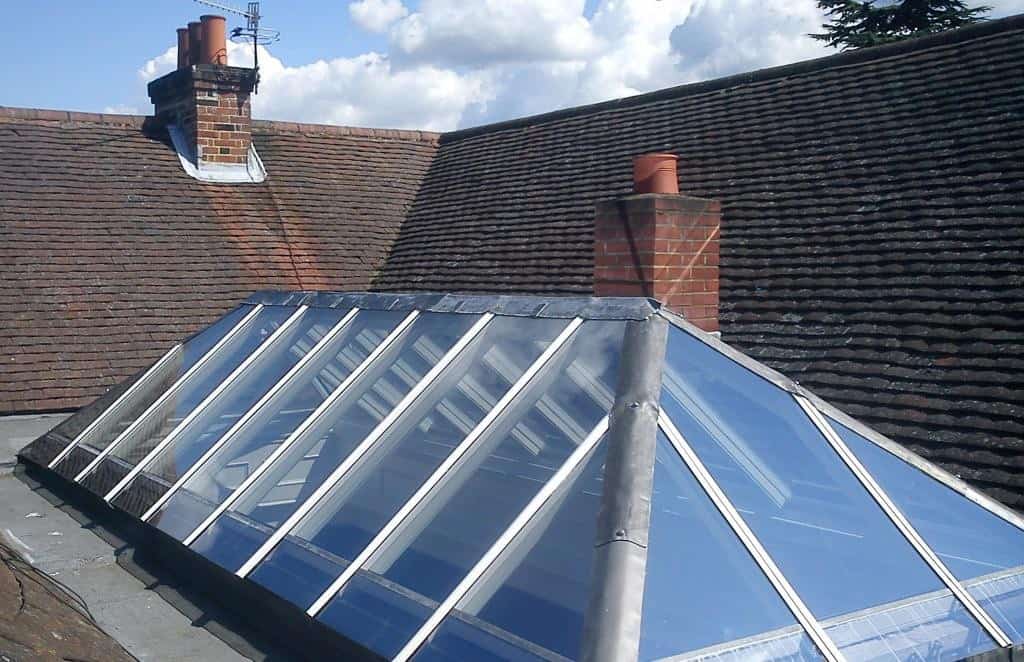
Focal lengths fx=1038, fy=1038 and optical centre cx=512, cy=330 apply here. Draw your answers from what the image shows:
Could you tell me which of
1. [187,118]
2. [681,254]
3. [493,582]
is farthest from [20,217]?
[493,582]

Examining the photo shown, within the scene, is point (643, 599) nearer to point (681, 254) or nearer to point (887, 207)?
point (681, 254)

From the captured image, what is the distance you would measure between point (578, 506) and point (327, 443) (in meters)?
1.73

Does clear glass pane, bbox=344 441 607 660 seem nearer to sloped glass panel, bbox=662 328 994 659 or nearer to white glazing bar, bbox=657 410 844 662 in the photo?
white glazing bar, bbox=657 410 844 662

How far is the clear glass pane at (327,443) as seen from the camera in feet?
15.0

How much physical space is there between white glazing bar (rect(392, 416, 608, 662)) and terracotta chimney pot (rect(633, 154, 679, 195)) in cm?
443

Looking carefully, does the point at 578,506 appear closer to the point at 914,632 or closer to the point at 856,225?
the point at 914,632

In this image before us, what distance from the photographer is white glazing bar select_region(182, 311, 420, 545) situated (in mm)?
4844

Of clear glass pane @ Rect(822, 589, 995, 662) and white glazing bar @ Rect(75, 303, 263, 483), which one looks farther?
white glazing bar @ Rect(75, 303, 263, 483)

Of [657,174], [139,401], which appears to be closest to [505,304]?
[139,401]

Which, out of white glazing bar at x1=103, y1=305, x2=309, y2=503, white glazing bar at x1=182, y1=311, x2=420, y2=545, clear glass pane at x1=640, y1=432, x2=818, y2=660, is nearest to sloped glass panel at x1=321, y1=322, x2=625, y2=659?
clear glass pane at x1=640, y1=432, x2=818, y2=660

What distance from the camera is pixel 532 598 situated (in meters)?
3.27

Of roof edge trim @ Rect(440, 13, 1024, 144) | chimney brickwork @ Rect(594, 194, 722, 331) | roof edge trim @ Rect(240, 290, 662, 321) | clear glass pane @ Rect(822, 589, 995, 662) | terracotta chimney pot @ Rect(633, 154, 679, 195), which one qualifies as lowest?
clear glass pane @ Rect(822, 589, 995, 662)

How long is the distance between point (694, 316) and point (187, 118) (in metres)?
9.49

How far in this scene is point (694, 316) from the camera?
7.79 metres
